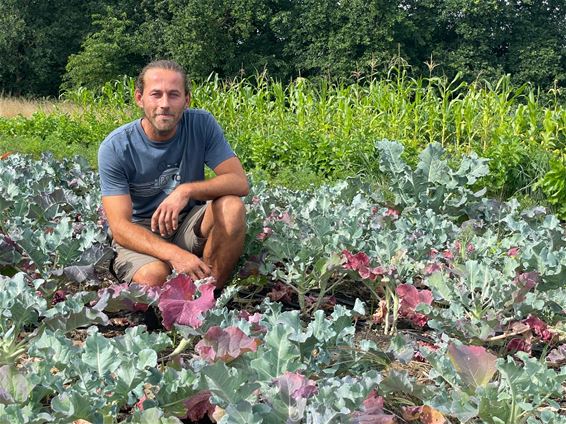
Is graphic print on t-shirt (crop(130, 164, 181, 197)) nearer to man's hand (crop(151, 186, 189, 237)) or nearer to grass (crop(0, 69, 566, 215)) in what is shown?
man's hand (crop(151, 186, 189, 237))

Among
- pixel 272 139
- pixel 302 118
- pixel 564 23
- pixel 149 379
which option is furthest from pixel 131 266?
pixel 564 23

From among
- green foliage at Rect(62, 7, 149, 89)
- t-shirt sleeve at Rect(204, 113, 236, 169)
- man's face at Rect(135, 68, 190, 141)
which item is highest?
man's face at Rect(135, 68, 190, 141)

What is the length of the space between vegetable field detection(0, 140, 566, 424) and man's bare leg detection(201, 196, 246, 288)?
0.51 ft

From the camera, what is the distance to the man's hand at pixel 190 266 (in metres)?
3.24

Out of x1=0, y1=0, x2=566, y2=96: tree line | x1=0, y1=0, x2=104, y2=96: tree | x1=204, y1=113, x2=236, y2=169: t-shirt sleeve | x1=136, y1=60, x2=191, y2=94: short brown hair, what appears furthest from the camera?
x1=0, y1=0, x2=104, y2=96: tree

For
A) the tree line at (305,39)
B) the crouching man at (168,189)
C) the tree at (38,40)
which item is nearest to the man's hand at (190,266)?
the crouching man at (168,189)

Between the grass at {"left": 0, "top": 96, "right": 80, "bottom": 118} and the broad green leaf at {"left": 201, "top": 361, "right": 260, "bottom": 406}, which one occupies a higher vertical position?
the broad green leaf at {"left": 201, "top": 361, "right": 260, "bottom": 406}

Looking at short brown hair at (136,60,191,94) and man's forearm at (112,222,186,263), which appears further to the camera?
short brown hair at (136,60,191,94)

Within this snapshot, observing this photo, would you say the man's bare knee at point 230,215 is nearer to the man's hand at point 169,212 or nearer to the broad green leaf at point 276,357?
the man's hand at point 169,212

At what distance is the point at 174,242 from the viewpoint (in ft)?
12.3

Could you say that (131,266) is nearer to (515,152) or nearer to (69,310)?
(69,310)

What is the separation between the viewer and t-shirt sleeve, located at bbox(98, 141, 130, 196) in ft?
11.4

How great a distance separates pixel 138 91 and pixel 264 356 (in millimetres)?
1995

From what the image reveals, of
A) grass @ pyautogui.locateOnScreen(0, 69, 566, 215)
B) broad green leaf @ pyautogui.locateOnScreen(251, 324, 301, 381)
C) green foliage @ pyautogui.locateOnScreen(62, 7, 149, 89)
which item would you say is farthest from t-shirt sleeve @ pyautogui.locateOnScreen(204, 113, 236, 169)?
green foliage @ pyautogui.locateOnScreen(62, 7, 149, 89)
